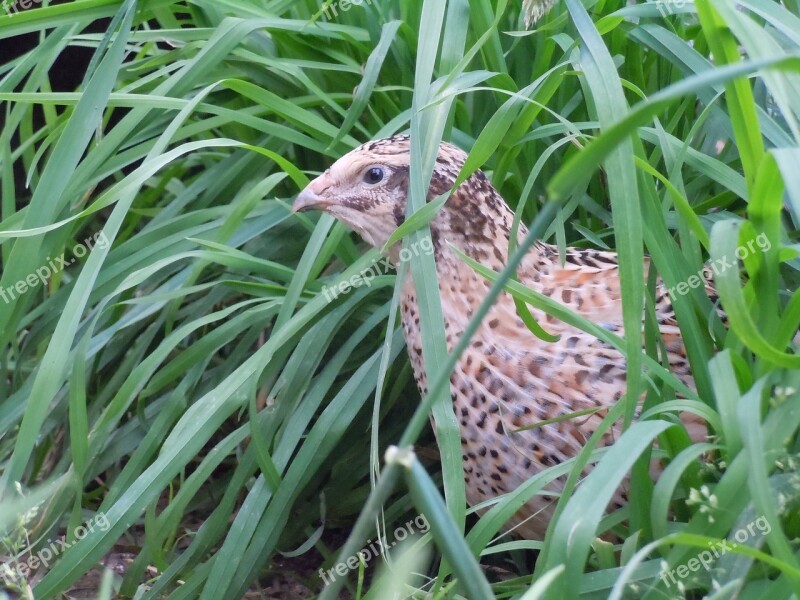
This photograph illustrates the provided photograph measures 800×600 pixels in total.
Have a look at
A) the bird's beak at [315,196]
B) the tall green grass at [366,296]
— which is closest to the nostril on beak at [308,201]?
the bird's beak at [315,196]

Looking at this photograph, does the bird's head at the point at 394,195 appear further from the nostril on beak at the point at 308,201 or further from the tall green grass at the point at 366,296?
the tall green grass at the point at 366,296

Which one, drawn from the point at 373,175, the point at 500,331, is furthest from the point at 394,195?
the point at 500,331

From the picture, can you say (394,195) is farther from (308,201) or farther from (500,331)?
(500,331)

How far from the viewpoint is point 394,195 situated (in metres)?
1.75

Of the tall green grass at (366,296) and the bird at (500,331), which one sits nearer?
the tall green grass at (366,296)

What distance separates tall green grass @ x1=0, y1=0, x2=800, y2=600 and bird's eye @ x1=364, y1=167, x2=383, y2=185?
0.53 feet

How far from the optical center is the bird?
1.61 metres

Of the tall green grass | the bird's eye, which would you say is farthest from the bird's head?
the tall green grass

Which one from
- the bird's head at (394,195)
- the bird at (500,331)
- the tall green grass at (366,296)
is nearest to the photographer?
the tall green grass at (366,296)

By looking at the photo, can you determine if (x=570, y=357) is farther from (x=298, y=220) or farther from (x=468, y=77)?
(x=298, y=220)

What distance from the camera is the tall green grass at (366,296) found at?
4.11 feet

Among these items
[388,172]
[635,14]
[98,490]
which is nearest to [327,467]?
[98,490]

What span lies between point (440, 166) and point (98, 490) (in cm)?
109

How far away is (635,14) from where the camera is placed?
5.58ft
